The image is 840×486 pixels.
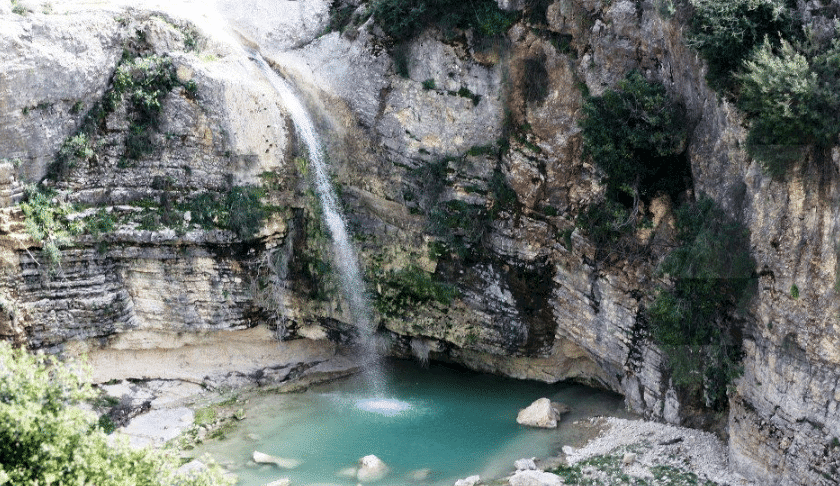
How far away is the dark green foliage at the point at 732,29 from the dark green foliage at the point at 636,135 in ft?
6.49

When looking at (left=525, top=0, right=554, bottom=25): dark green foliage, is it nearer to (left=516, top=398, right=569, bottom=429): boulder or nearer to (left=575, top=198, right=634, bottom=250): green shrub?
(left=575, top=198, right=634, bottom=250): green shrub

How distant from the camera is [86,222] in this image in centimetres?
2359

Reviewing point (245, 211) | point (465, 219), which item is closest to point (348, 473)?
point (465, 219)

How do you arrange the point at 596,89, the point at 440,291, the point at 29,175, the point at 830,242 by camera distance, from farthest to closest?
the point at 440,291 → the point at 29,175 → the point at 596,89 → the point at 830,242

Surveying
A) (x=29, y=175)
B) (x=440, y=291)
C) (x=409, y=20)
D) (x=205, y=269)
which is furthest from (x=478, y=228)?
(x=29, y=175)

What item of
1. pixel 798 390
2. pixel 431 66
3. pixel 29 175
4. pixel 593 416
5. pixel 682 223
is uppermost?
pixel 431 66

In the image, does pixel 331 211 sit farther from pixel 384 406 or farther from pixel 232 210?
pixel 384 406

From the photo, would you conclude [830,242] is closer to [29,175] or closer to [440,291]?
[440,291]

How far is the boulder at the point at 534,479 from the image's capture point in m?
19.2

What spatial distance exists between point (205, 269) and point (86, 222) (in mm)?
3843

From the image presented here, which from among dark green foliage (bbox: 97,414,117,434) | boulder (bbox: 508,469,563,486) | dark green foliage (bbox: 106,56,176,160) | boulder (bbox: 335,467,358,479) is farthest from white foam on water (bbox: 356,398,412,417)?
dark green foliage (bbox: 106,56,176,160)

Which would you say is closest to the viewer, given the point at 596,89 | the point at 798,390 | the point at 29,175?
the point at 798,390

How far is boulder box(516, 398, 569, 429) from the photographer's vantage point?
2269 centimetres

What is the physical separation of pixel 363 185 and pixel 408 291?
12.4 feet
